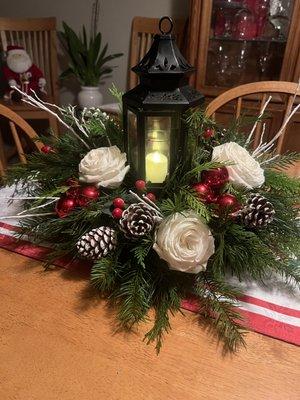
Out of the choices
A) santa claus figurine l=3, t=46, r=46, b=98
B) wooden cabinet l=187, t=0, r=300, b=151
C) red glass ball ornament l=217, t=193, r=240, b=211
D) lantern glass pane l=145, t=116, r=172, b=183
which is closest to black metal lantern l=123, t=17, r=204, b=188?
lantern glass pane l=145, t=116, r=172, b=183

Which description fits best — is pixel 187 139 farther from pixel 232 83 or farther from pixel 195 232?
pixel 232 83

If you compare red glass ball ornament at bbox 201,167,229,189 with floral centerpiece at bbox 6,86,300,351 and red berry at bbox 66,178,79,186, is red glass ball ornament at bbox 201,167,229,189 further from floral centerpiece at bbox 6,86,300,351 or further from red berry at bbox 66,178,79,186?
red berry at bbox 66,178,79,186

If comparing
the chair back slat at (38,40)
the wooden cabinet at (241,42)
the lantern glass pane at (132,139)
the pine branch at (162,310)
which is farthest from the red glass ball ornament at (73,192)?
the chair back slat at (38,40)

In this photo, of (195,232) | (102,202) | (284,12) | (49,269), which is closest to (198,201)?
(195,232)

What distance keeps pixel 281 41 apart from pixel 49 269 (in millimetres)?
1861

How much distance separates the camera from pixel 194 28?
1.88m

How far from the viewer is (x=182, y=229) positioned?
485 millimetres

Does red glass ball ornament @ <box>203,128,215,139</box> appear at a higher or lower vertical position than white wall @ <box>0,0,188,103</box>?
lower

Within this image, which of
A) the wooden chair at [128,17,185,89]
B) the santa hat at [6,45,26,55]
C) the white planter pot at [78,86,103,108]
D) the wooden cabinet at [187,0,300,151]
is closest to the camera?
the wooden cabinet at [187,0,300,151]

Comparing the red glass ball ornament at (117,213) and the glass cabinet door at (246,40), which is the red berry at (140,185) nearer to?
the red glass ball ornament at (117,213)

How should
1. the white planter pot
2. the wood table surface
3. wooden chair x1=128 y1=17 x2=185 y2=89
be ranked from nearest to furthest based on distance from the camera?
the wood table surface, wooden chair x1=128 y1=17 x2=185 y2=89, the white planter pot

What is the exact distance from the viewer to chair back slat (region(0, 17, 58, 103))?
2348mm

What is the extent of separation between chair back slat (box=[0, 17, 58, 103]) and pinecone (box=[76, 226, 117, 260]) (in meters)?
2.30

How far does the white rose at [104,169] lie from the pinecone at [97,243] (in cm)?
9
